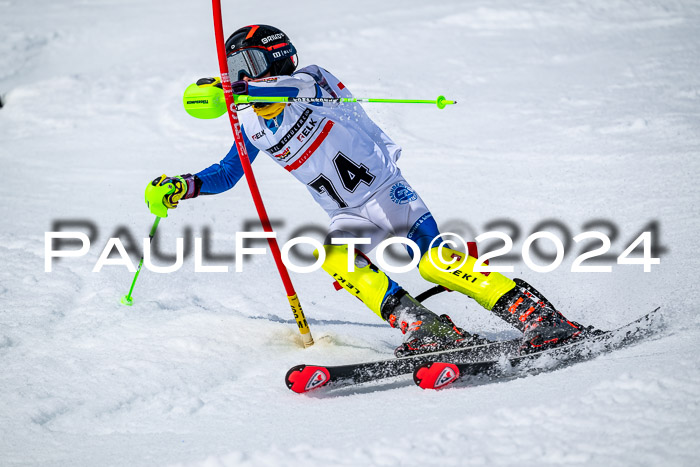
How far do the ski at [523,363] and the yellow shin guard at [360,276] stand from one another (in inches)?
19.1

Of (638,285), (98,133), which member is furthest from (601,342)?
(98,133)

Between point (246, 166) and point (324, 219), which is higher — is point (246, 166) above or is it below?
above

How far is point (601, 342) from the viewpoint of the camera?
366cm

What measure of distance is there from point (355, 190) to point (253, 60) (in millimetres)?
A: 865

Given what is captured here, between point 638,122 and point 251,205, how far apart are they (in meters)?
4.15

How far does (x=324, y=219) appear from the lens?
676cm

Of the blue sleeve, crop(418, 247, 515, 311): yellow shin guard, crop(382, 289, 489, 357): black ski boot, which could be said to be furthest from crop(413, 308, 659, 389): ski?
the blue sleeve

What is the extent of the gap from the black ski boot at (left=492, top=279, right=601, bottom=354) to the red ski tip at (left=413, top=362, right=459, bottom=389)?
0.44 m

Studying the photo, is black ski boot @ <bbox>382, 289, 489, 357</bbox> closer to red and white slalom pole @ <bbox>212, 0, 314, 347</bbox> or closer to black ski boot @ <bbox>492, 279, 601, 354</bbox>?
black ski boot @ <bbox>492, 279, 601, 354</bbox>

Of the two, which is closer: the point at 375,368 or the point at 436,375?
the point at 436,375

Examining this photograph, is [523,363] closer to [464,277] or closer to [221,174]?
[464,277]

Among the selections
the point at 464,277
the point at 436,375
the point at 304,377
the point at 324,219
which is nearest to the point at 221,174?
the point at 304,377

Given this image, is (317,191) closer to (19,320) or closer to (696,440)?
(19,320)

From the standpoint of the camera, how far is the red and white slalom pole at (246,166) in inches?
141
